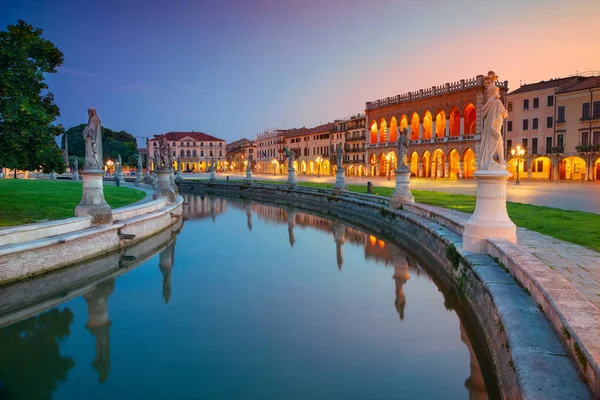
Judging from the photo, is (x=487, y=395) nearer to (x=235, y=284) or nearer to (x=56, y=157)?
(x=235, y=284)

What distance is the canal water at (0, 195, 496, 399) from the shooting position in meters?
5.71

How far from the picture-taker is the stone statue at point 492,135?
26.8ft

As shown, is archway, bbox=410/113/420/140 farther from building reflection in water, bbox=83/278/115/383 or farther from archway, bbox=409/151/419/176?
building reflection in water, bbox=83/278/115/383

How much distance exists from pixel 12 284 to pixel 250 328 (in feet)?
17.9

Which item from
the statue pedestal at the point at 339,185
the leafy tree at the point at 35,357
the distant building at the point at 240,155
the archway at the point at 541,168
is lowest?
the leafy tree at the point at 35,357

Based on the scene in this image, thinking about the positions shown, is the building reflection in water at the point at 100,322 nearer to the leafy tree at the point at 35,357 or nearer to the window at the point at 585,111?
the leafy tree at the point at 35,357

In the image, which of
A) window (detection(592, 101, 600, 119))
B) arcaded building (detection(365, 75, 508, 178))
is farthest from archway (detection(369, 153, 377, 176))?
window (detection(592, 101, 600, 119))

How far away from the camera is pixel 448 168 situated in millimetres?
51031

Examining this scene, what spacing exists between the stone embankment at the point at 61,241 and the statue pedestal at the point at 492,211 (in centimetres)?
925

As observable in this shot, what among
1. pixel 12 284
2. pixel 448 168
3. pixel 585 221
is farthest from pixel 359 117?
pixel 12 284

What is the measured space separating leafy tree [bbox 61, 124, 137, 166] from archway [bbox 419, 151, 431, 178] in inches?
2575

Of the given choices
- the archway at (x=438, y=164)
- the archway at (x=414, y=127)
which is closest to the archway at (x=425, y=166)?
the archway at (x=438, y=164)

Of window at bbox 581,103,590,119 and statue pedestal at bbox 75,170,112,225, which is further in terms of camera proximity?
window at bbox 581,103,590,119

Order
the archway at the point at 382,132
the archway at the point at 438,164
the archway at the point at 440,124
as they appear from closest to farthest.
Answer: the archway at the point at 438,164, the archway at the point at 440,124, the archway at the point at 382,132
